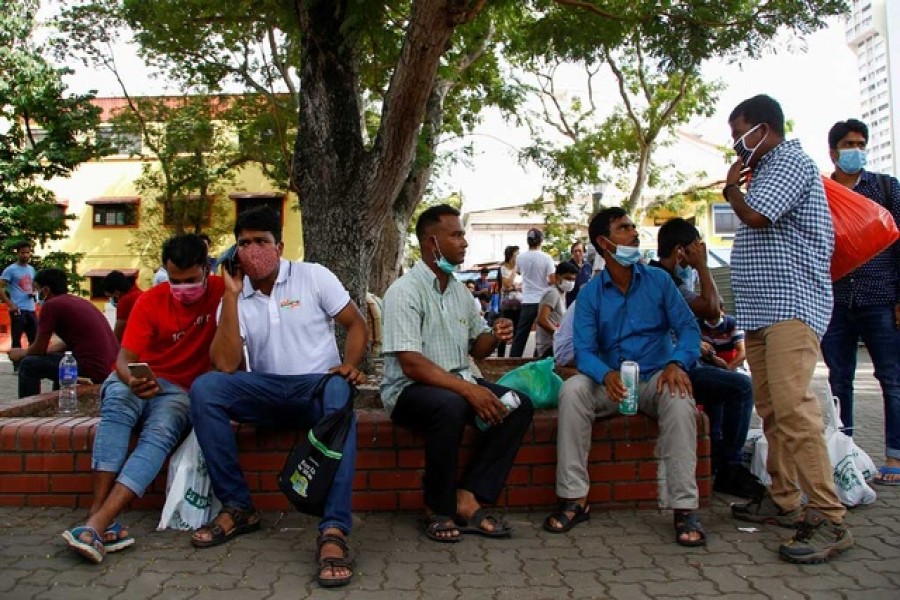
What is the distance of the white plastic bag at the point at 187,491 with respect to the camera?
4062 mm

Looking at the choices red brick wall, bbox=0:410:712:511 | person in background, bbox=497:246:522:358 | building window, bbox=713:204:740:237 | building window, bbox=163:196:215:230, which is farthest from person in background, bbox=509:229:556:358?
building window, bbox=713:204:740:237

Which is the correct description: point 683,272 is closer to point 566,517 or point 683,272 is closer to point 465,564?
point 566,517

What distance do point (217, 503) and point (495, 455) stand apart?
1470 mm

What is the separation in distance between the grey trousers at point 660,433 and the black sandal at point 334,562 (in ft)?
3.97

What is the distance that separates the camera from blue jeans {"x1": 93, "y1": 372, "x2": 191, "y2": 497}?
3.92m

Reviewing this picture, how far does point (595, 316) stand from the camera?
448cm

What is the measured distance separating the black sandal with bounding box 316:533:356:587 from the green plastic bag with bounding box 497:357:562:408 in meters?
1.47

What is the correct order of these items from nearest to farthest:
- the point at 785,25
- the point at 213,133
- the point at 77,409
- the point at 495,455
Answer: the point at 495,455 → the point at 77,409 → the point at 785,25 → the point at 213,133

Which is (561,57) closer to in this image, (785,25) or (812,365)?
(785,25)

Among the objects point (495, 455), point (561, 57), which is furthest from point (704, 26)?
point (495, 455)

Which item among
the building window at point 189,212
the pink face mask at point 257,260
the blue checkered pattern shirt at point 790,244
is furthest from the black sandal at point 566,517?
the building window at point 189,212

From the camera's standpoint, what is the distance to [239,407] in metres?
4.04

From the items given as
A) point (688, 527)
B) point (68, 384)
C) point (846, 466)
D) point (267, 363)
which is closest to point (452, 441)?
point (267, 363)

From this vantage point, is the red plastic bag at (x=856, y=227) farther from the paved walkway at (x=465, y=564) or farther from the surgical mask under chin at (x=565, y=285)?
the surgical mask under chin at (x=565, y=285)
